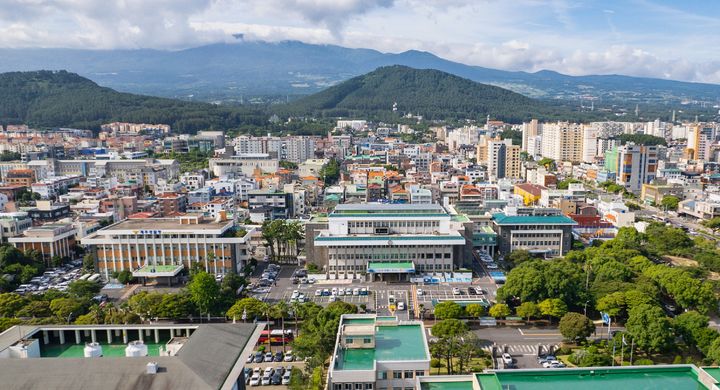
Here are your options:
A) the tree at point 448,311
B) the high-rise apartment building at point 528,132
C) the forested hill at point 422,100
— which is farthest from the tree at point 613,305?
the forested hill at point 422,100

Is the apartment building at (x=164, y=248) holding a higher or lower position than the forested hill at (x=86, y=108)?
lower

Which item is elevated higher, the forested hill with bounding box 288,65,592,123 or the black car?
the forested hill with bounding box 288,65,592,123

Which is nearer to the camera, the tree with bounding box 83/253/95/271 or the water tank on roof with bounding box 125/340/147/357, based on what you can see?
the water tank on roof with bounding box 125/340/147/357

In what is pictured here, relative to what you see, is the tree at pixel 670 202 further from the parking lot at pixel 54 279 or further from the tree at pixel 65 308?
the tree at pixel 65 308

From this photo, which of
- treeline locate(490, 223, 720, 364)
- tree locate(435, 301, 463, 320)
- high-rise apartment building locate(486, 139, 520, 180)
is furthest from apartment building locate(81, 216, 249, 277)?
high-rise apartment building locate(486, 139, 520, 180)

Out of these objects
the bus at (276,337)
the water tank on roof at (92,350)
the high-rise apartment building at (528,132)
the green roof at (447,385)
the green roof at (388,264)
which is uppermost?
the high-rise apartment building at (528,132)

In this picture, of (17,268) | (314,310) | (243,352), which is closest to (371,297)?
(314,310)

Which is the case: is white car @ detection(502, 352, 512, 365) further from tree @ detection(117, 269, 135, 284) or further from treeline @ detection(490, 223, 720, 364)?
tree @ detection(117, 269, 135, 284)
